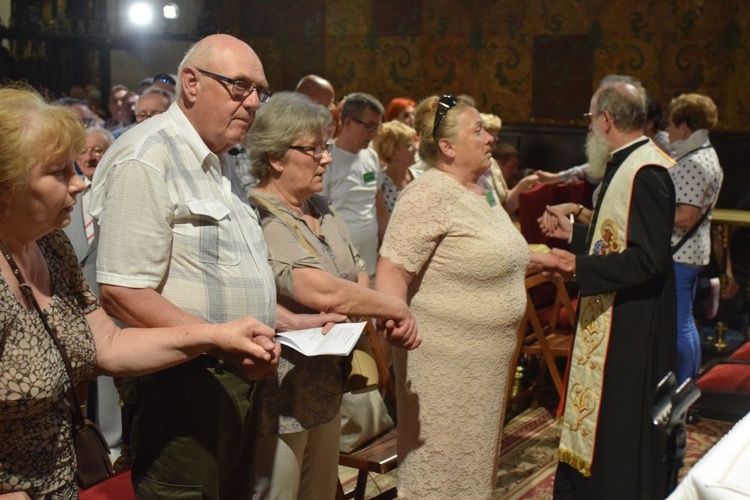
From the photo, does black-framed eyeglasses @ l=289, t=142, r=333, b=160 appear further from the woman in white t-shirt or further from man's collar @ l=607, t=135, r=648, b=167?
the woman in white t-shirt

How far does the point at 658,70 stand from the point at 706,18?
57 centimetres

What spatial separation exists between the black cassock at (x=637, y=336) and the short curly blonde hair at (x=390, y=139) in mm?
2259

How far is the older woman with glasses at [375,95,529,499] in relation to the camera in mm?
3234

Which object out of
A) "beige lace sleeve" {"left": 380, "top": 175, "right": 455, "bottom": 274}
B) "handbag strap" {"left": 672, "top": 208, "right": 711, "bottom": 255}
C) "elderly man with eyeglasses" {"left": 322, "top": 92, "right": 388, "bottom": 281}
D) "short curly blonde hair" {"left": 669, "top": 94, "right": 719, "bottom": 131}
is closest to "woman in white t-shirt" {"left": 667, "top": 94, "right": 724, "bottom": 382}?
"handbag strap" {"left": 672, "top": 208, "right": 711, "bottom": 255}

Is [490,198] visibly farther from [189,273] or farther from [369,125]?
[369,125]

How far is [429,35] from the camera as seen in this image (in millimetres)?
9469

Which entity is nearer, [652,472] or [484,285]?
[484,285]

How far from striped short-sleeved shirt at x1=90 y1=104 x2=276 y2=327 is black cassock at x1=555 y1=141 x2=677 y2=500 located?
1579 millimetres

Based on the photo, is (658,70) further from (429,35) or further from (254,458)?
(254,458)

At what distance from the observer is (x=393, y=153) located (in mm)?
5863

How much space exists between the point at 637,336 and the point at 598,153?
758 millimetres

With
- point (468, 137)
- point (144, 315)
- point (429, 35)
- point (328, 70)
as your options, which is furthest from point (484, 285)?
point (328, 70)

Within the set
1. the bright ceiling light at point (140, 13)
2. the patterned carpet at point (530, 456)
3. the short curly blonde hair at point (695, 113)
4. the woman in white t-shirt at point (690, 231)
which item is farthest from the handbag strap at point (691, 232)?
the bright ceiling light at point (140, 13)

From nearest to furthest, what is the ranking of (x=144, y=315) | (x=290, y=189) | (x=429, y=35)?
(x=144, y=315) < (x=290, y=189) < (x=429, y=35)
